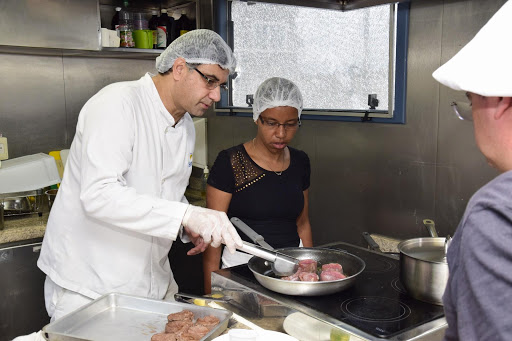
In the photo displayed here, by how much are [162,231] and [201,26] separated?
249 cm

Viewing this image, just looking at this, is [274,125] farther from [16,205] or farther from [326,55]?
[16,205]

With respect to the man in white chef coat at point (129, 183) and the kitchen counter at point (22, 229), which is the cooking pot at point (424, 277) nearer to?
the man in white chef coat at point (129, 183)

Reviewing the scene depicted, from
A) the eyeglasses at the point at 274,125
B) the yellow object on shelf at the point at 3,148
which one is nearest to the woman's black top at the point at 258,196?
the eyeglasses at the point at 274,125

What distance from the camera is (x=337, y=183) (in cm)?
305

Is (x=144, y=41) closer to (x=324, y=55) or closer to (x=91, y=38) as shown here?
(x=91, y=38)

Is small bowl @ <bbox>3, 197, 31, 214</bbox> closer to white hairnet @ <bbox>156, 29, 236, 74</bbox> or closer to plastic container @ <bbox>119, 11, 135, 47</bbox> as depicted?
plastic container @ <bbox>119, 11, 135, 47</bbox>

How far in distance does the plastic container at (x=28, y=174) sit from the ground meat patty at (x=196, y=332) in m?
2.00

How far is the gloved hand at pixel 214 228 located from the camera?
1.59 meters

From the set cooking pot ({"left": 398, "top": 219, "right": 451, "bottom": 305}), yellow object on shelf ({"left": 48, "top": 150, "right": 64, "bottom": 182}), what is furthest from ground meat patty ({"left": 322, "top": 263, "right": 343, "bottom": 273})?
yellow object on shelf ({"left": 48, "top": 150, "right": 64, "bottom": 182})

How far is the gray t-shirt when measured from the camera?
2.17 feet

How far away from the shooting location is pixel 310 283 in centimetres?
151

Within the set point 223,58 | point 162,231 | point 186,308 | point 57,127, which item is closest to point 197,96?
point 223,58

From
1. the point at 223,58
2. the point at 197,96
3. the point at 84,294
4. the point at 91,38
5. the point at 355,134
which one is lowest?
the point at 84,294

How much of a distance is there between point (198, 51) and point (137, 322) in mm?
999
